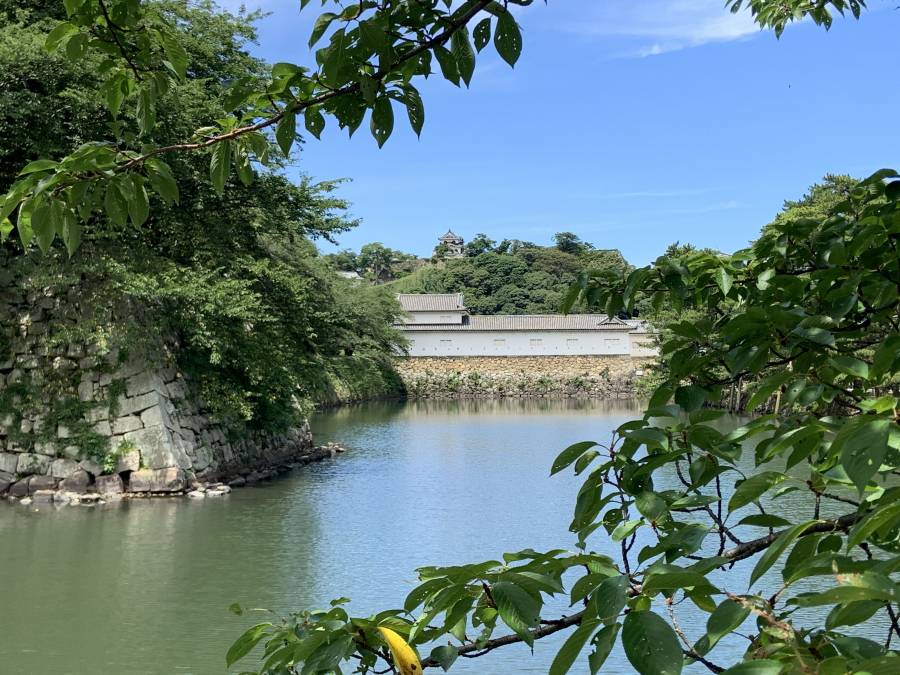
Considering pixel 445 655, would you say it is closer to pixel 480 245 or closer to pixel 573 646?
pixel 573 646

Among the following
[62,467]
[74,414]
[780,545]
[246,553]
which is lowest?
[246,553]

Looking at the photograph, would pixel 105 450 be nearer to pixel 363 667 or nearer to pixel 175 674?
pixel 175 674

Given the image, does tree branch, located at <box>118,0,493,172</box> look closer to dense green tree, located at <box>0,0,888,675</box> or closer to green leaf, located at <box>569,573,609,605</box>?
dense green tree, located at <box>0,0,888,675</box>

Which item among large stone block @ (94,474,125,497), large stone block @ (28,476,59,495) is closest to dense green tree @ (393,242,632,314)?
large stone block @ (94,474,125,497)

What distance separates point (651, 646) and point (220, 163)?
3.21ft

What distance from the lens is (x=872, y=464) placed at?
2.45 ft

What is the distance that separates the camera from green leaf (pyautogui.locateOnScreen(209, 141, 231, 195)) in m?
1.33

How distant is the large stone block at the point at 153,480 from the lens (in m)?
8.52

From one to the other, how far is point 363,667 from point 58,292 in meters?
8.57

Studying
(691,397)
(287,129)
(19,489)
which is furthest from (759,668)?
(19,489)

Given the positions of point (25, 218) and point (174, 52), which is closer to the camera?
point (25, 218)

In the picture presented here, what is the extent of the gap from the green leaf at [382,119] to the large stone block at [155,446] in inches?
313

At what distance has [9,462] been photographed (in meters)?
8.58

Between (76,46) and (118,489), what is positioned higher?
(76,46)
